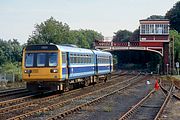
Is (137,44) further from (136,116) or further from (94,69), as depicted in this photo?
(136,116)

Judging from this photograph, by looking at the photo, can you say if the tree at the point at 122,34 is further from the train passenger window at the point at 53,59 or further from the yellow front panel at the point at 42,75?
the yellow front panel at the point at 42,75

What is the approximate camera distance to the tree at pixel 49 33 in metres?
78.4

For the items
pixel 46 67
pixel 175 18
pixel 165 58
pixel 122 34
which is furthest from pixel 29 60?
pixel 122 34

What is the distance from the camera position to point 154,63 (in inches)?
3725

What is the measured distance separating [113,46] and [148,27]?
7645 millimetres

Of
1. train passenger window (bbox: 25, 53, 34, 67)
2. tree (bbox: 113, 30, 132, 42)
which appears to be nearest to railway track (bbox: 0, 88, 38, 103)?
train passenger window (bbox: 25, 53, 34, 67)

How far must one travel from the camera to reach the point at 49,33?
80625 mm

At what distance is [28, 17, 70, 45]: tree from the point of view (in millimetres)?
78375

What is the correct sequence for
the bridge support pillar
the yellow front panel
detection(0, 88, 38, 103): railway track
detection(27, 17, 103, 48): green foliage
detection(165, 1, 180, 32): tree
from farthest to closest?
detection(165, 1, 180, 32): tree < detection(27, 17, 103, 48): green foliage < the bridge support pillar < the yellow front panel < detection(0, 88, 38, 103): railway track

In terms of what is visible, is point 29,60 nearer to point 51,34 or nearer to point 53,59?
point 53,59

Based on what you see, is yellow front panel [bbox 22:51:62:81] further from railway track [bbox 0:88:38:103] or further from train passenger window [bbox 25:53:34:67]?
railway track [bbox 0:88:38:103]

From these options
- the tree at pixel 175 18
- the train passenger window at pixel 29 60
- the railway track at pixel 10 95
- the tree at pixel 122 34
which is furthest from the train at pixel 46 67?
the tree at pixel 122 34

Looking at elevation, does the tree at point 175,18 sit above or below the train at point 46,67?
above

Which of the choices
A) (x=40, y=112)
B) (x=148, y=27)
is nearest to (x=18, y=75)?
(x=40, y=112)
